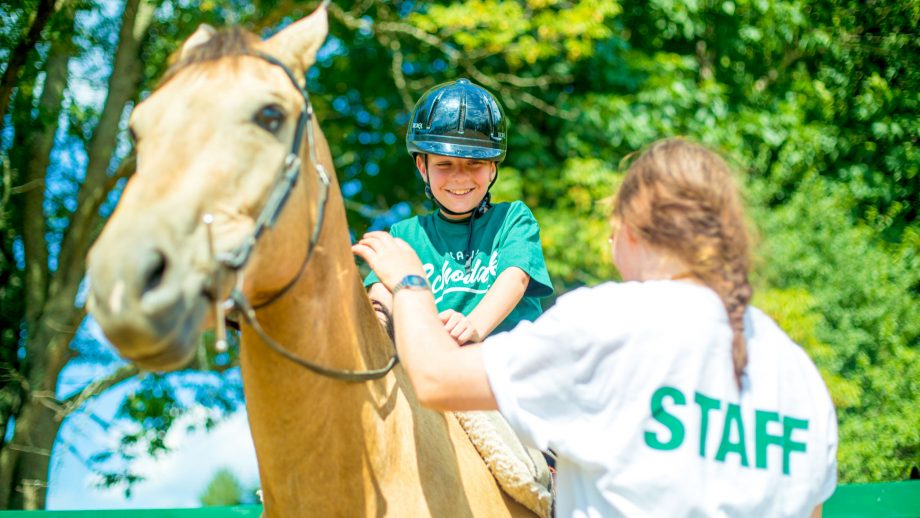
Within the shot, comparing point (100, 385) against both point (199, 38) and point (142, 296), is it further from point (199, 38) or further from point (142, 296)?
point (142, 296)

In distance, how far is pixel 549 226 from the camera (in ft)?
40.5

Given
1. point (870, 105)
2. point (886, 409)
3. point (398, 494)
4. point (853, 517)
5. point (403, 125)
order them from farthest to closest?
point (870, 105) → point (403, 125) → point (886, 409) → point (853, 517) → point (398, 494)

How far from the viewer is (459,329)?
3033 mm

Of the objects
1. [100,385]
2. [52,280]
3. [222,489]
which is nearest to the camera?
[100,385]

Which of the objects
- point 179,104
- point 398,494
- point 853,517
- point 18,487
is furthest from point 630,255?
point 18,487

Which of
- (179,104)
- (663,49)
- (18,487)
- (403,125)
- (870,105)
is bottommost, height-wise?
(18,487)

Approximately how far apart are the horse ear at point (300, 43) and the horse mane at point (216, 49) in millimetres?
83

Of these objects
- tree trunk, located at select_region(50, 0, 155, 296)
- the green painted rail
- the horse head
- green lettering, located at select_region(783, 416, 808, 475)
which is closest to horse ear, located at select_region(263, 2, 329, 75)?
the horse head

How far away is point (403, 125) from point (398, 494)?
36.2ft

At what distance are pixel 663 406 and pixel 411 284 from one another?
0.82m

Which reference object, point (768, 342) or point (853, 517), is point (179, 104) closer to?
point (768, 342)

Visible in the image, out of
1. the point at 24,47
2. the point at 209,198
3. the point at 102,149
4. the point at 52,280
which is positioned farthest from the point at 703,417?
the point at 52,280

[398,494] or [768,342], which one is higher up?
[768,342]

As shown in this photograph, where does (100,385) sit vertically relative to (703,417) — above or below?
below
